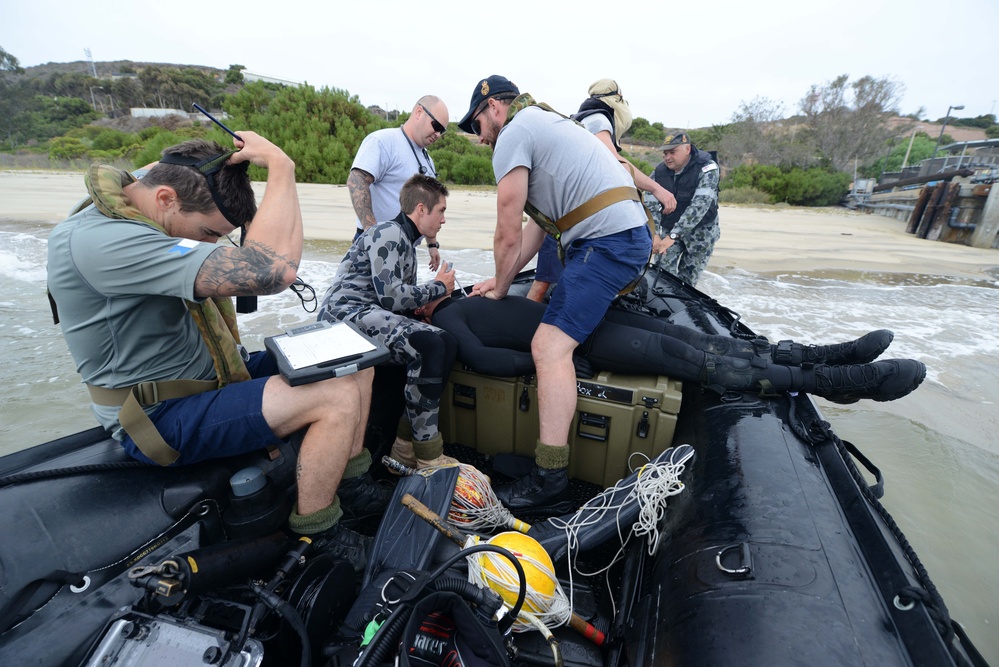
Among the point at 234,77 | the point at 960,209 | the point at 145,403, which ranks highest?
the point at 234,77

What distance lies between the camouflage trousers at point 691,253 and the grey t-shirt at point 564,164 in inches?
123

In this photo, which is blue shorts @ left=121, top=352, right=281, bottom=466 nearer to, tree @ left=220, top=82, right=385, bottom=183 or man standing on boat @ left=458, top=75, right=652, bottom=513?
man standing on boat @ left=458, top=75, right=652, bottom=513

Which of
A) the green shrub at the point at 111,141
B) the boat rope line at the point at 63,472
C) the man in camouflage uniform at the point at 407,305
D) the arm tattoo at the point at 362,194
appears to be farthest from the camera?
the green shrub at the point at 111,141

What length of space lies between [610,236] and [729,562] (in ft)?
4.46

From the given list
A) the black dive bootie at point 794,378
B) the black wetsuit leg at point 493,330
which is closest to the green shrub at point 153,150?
the black wetsuit leg at point 493,330

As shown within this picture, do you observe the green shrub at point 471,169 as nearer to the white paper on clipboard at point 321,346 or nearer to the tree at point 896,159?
the white paper on clipboard at point 321,346

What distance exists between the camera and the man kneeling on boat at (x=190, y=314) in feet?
4.60

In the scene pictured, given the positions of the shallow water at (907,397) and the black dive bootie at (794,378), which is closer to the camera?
the black dive bootie at (794,378)

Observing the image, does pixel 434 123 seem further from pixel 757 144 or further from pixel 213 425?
pixel 757 144

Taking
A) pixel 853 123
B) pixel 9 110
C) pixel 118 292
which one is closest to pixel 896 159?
pixel 853 123

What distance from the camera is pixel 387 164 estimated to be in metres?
3.61

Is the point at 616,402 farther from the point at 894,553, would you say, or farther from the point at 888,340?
the point at 888,340

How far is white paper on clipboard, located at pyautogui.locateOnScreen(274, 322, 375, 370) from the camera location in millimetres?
1547

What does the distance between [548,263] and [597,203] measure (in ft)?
3.27
